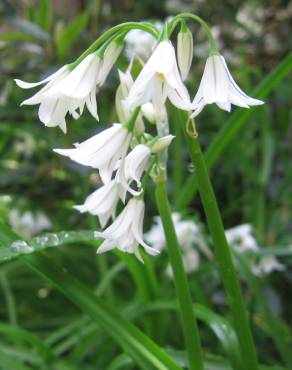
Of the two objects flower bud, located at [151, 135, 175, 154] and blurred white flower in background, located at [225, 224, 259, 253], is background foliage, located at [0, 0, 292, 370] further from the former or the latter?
flower bud, located at [151, 135, 175, 154]

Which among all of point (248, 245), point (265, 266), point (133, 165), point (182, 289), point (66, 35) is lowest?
point (265, 266)

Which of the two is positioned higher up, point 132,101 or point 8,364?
point 132,101

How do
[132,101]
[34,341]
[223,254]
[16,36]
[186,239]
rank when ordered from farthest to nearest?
1. [16,36]
2. [186,239]
3. [34,341]
4. [223,254]
5. [132,101]

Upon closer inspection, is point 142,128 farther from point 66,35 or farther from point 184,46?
point 66,35

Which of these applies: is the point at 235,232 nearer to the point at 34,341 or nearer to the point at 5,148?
the point at 34,341

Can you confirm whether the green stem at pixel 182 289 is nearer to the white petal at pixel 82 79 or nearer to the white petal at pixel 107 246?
the white petal at pixel 107 246

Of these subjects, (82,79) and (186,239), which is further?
(186,239)

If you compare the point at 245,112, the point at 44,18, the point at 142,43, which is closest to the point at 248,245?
the point at 245,112

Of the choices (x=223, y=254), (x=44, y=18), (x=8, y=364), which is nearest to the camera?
(x=223, y=254)
